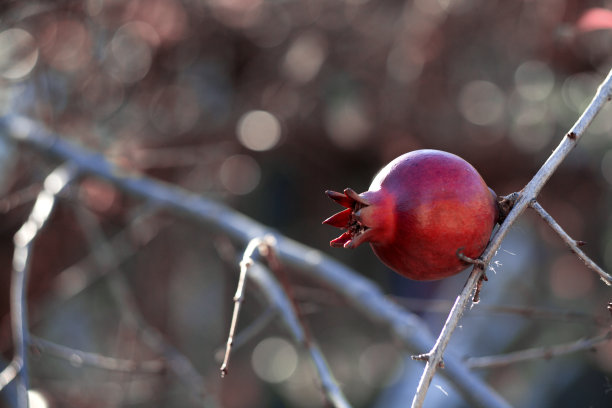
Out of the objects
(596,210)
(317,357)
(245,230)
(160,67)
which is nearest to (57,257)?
(160,67)

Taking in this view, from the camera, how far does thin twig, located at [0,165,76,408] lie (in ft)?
4.67

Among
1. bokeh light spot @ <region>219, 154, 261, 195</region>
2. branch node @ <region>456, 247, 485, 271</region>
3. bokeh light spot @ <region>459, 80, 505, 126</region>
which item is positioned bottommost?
bokeh light spot @ <region>219, 154, 261, 195</region>

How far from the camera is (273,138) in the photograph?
4.01 meters

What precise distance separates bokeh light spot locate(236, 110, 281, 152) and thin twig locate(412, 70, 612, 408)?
2.96 m

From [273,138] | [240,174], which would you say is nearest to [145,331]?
[273,138]

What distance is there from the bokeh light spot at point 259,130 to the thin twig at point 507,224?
9.71ft

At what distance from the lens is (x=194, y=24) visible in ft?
12.5

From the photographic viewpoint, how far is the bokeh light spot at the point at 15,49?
3281 mm

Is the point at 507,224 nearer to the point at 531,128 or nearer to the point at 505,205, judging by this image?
the point at 505,205

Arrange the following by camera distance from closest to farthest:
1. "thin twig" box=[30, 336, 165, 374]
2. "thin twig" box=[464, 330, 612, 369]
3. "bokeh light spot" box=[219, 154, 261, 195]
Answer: "thin twig" box=[464, 330, 612, 369]
"thin twig" box=[30, 336, 165, 374]
"bokeh light spot" box=[219, 154, 261, 195]

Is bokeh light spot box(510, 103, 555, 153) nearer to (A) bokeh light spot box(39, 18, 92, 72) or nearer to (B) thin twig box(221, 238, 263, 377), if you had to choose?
(A) bokeh light spot box(39, 18, 92, 72)

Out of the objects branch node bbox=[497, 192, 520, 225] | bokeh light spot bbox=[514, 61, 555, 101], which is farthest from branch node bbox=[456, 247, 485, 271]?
bokeh light spot bbox=[514, 61, 555, 101]

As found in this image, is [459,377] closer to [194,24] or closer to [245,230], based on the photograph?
[245,230]

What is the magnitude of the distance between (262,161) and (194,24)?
1021 millimetres
